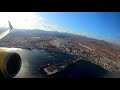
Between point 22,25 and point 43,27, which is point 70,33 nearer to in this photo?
point 43,27

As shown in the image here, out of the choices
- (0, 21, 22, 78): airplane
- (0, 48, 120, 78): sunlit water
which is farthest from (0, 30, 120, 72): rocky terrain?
(0, 21, 22, 78): airplane

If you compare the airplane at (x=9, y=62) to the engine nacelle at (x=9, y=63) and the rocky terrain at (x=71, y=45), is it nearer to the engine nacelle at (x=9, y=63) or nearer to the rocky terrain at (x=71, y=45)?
the engine nacelle at (x=9, y=63)

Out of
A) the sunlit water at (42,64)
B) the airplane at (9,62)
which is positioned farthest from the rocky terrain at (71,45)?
the airplane at (9,62)

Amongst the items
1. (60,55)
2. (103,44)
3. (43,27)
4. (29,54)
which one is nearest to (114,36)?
(103,44)

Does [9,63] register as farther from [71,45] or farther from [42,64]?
[71,45]

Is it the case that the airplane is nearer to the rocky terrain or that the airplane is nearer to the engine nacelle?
the engine nacelle
